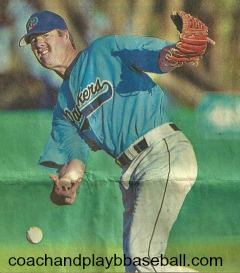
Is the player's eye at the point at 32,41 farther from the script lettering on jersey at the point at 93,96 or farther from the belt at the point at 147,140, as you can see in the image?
the belt at the point at 147,140

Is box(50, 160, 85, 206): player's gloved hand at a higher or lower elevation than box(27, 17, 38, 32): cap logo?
lower

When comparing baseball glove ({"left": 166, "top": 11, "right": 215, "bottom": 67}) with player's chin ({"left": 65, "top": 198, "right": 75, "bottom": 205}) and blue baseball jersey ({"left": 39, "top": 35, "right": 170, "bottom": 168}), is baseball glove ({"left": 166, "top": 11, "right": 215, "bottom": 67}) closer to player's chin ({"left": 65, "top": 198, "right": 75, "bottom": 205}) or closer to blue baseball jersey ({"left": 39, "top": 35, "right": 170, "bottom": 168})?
blue baseball jersey ({"left": 39, "top": 35, "right": 170, "bottom": 168})

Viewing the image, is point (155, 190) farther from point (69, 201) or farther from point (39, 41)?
point (39, 41)

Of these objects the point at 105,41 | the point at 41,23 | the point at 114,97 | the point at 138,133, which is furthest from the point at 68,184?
the point at 41,23

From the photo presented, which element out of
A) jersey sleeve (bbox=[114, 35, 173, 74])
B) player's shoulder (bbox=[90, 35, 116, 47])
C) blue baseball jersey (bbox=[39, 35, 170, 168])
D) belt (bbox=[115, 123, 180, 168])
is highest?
player's shoulder (bbox=[90, 35, 116, 47])

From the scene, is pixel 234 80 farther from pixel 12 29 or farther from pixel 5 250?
pixel 5 250

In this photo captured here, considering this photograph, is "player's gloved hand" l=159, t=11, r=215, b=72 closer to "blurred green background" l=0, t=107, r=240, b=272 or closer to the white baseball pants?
"blurred green background" l=0, t=107, r=240, b=272

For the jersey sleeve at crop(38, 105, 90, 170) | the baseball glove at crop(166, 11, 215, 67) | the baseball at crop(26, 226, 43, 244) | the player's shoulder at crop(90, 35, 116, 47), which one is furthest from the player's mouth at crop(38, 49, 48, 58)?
the baseball at crop(26, 226, 43, 244)

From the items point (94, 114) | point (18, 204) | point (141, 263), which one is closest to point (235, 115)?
point (94, 114)

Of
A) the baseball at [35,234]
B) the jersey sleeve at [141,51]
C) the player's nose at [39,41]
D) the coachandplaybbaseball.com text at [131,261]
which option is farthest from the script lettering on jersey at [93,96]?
the coachandplaybbaseball.com text at [131,261]
